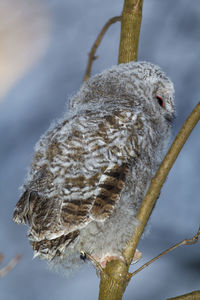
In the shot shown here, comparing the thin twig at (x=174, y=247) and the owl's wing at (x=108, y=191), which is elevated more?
the owl's wing at (x=108, y=191)

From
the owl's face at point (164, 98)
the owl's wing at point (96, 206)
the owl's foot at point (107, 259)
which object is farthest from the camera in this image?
the owl's face at point (164, 98)

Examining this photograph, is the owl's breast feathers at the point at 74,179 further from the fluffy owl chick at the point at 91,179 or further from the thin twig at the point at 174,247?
the thin twig at the point at 174,247

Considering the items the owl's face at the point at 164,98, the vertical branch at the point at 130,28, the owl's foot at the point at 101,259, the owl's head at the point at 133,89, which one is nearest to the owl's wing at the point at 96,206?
the owl's foot at the point at 101,259

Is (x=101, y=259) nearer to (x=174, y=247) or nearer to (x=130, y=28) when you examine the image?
(x=174, y=247)

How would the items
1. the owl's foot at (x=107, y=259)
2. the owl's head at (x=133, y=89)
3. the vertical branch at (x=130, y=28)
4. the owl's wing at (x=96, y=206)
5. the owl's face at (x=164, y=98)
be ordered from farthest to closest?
the vertical branch at (x=130, y=28) < the owl's face at (x=164, y=98) < the owl's head at (x=133, y=89) < the owl's foot at (x=107, y=259) < the owl's wing at (x=96, y=206)

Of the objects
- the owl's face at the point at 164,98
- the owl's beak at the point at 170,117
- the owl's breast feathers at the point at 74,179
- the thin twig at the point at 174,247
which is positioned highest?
the owl's breast feathers at the point at 74,179

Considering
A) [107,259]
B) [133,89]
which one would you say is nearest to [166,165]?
[107,259]

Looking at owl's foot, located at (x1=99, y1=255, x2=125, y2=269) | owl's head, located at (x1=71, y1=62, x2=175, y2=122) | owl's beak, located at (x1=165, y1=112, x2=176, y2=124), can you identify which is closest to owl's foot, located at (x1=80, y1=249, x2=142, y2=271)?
owl's foot, located at (x1=99, y1=255, x2=125, y2=269)
